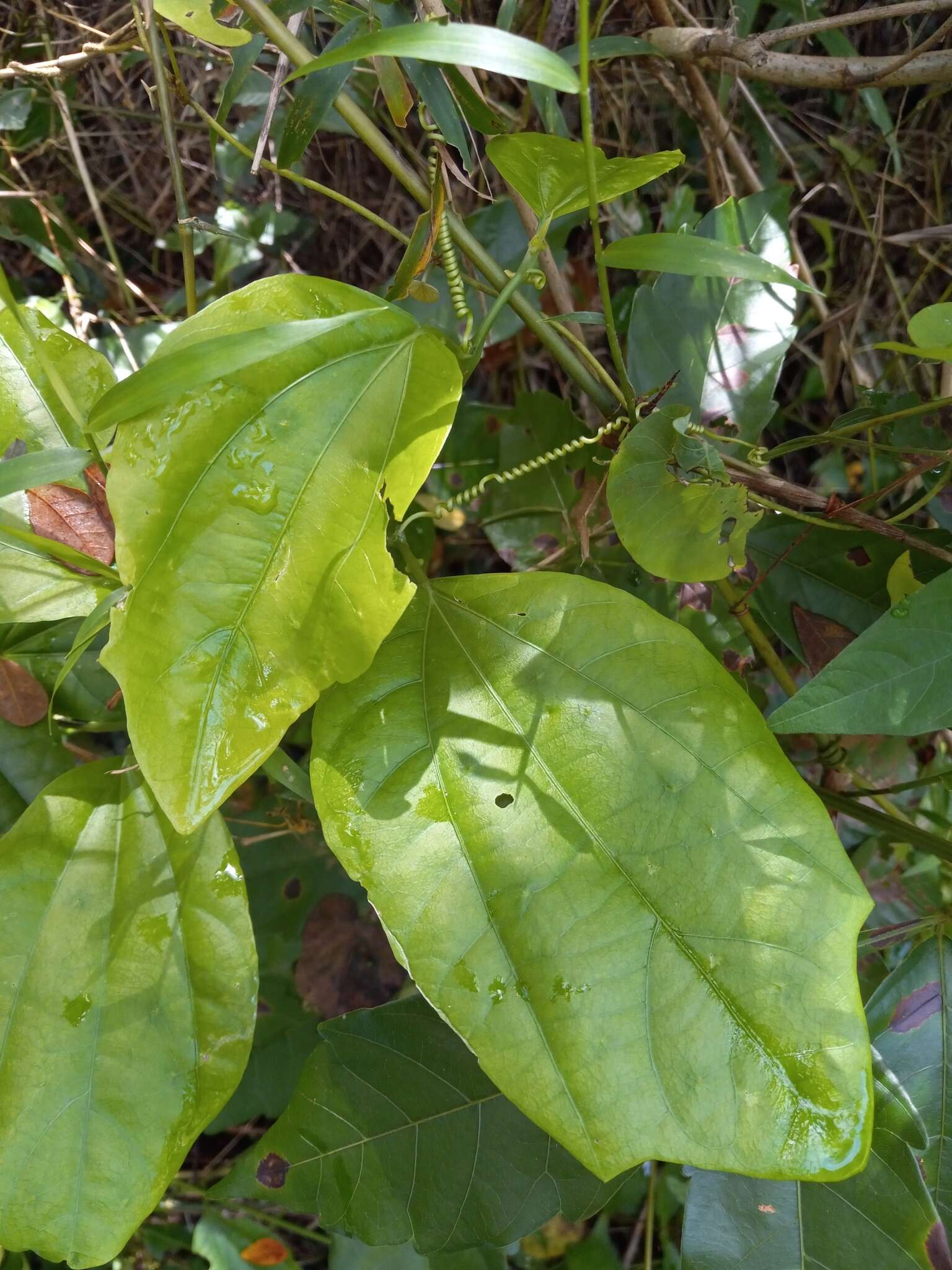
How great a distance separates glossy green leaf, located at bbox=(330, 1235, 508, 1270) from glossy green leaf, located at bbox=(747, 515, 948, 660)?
827 mm

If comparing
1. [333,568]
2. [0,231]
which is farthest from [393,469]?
[0,231]

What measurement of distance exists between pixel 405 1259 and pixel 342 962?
1.20 feet

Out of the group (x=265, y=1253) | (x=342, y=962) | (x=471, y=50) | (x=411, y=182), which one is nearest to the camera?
(x=471, y=50)

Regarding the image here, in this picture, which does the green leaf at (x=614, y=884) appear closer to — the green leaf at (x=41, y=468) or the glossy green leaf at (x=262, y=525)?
the glossy green leaf at (x=262, y=525)

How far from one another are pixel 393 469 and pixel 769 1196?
77 centimetres

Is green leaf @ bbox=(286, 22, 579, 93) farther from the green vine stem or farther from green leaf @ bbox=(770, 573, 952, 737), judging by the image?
green leaf @ bbox=(770, 573, 952, 737)

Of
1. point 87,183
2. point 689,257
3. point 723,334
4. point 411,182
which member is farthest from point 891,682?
point 87,183

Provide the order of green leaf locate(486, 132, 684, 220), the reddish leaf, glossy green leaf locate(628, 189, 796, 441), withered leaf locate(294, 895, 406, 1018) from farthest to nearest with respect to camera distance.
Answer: withered leaf locate(294, 895, 406, 1018), the reddish leaf, glossy green leaf locate(628, 189, 796, 441), green leaf locate(486, 132, 684, 220)

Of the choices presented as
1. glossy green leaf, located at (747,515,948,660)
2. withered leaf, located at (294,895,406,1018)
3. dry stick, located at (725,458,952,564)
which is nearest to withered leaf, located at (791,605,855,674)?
glossy green leaf, located at (747,515,948,660)

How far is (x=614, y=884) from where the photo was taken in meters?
0.70

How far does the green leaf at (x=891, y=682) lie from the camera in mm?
706

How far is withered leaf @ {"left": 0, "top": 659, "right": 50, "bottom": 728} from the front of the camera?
94cm

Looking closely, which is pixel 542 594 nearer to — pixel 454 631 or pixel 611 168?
pixel 454 631

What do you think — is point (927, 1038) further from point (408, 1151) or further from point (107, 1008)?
point (107, 1008)
